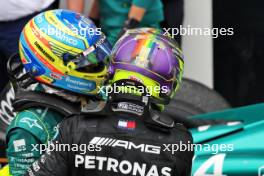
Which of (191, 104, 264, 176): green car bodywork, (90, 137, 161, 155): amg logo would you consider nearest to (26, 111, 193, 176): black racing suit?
(90, 137, 161, 155): amg logo

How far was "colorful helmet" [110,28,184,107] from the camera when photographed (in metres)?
2.07

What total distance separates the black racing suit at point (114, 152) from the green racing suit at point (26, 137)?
0.21 metres

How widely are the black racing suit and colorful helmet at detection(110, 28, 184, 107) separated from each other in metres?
0.11

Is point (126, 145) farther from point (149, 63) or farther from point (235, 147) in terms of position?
point (235, 147)

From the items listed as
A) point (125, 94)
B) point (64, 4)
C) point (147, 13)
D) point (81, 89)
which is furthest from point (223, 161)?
point (64, 4)

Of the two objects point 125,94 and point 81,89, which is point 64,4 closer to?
point 81,89

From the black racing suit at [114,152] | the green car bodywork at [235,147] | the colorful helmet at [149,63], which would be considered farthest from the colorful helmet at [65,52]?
the green car bodywork at [235,147]

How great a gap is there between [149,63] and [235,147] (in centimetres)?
89

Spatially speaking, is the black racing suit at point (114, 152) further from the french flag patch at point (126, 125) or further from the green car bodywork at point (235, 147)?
the green car bodywork at point (235, 147)

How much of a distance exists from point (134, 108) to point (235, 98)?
3.07 metres

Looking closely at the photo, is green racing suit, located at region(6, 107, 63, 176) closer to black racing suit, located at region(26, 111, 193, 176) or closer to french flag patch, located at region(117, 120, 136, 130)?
black racing suit, located at region(26, 111, 193, 176)

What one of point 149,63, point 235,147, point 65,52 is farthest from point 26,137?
point 235,147

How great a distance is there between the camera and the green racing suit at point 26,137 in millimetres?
2273

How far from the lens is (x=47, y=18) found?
7.98 feet
